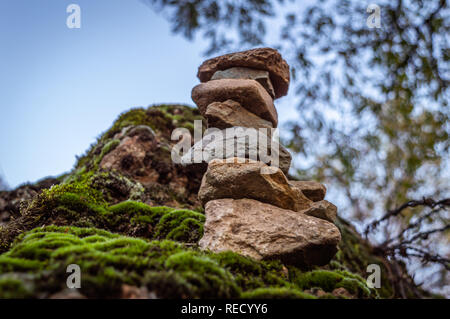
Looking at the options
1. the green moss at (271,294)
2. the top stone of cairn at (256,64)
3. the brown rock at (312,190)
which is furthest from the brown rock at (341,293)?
the top stone of cairn at (256,64)

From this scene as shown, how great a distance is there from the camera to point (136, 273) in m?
2.74

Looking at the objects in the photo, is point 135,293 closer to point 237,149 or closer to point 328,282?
point 328,282

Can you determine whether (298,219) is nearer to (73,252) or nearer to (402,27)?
(73,252)

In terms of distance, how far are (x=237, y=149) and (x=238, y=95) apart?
1.29 meters

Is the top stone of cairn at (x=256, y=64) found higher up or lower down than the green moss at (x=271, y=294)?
higher up

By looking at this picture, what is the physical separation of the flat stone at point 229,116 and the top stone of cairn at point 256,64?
3.30ft

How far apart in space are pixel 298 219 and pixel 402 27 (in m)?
5.90

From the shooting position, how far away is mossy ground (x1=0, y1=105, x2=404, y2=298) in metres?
2.52

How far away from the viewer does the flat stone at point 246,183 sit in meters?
4.60

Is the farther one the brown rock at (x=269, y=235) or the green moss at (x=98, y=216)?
the green moss at (x=98, y=216)

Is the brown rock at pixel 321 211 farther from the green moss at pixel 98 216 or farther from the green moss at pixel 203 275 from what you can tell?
the green moss at pixel 203 275
